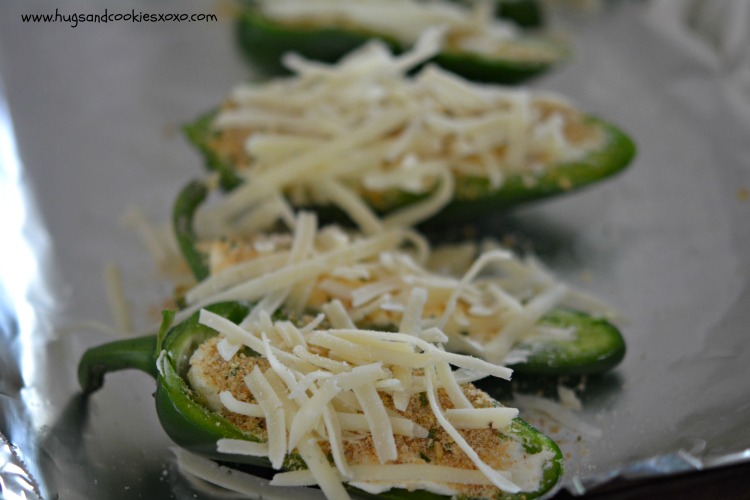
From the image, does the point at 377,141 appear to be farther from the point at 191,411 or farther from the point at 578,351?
the point at 191,411

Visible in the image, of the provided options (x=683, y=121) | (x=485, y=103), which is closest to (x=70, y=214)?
(x=485, y=103)

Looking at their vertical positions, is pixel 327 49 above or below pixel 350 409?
above

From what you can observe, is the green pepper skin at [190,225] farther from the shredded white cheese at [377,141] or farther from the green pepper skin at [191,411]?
the green pepper skin at [191,411]

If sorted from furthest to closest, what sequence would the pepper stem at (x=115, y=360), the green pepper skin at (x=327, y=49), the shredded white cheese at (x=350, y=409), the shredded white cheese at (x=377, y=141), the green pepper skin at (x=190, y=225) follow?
the green pepper skin at (x=327, y=49) < the shredded white cheese at (x=377, y=141) < the green pepper skin at (x=190, y=225) < the pepper stem at (x=115, y=360) < the shredded white cheese at (x=350, y=409)

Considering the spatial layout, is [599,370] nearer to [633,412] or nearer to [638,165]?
[633,412]

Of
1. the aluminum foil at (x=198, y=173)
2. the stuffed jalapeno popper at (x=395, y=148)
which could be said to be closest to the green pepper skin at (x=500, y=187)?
the stuffed jalapeno popper at (x=395, y=148)

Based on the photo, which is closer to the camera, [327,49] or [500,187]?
[500,187]

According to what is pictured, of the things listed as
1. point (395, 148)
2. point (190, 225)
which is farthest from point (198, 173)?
point (395, 148)
